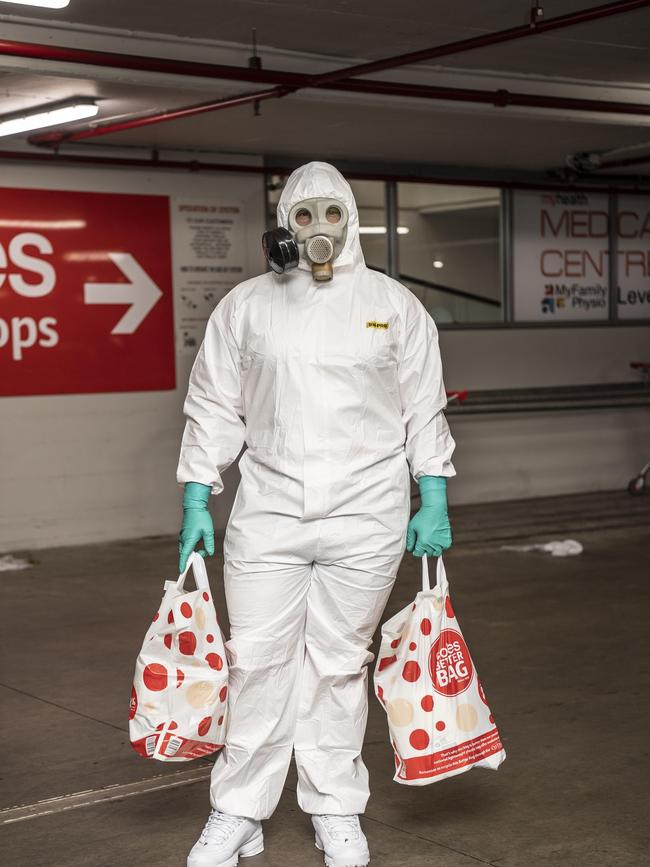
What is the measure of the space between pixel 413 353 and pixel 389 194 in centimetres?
511

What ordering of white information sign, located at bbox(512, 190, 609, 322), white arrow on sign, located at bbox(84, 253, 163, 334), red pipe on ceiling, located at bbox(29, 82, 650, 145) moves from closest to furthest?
red pipe on ceiling, located at bbox(29, 82, 650, 145), white arrow on sign, located at bbox(84, 253, 163, 334), white information sign, located at bbox(512, 190, 609, 322)

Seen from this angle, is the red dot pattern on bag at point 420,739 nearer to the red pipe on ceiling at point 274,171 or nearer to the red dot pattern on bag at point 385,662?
the red dot pattern on bag at point 385,662

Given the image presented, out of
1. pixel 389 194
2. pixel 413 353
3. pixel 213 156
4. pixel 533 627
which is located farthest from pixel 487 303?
pixel 413 353

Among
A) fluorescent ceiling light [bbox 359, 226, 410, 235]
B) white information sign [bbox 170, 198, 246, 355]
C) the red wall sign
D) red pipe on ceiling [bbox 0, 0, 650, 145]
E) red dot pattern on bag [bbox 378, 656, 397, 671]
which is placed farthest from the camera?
fluorescent ceiling light [bbox 359, 226, 410, 235]

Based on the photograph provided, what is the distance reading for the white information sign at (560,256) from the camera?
806cm

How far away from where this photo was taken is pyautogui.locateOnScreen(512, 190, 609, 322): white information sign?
26.5 ft

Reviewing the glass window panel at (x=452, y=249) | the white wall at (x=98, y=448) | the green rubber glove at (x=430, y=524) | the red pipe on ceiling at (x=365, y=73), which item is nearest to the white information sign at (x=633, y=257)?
the glass window panel at (x=452, y=249)

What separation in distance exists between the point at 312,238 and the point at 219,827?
1.28 m

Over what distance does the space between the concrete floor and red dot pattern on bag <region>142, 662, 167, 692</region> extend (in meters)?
0.40

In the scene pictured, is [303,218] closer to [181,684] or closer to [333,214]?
[333,214]

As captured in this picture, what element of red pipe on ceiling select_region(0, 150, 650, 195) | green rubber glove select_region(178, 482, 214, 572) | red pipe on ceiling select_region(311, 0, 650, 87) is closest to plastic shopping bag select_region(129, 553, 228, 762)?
green rubber glove select_region(178, 482, 214, 572)

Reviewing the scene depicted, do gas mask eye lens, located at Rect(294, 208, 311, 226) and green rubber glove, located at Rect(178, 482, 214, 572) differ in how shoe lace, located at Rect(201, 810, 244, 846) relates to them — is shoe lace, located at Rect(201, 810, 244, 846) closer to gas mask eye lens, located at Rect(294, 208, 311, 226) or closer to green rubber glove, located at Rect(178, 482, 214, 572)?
green rubber glove, located at Rect(178, 482, 214, 572)

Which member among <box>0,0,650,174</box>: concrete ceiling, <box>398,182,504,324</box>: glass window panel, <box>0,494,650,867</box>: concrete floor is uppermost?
<box>0,0,650,174</box>: concrete ceiling

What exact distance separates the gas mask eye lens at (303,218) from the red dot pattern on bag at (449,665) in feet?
3.11
